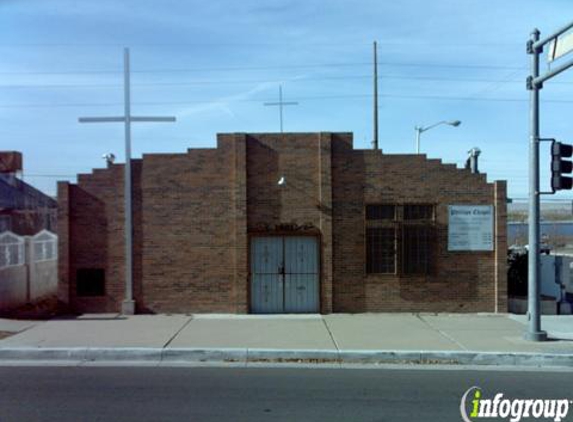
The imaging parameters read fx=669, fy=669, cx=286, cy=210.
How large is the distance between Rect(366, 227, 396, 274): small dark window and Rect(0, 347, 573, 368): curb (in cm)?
546

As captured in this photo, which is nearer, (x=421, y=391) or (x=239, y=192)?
(x=421, y=391)

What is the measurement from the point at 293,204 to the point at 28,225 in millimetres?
9585

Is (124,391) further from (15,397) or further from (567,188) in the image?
(567,188)

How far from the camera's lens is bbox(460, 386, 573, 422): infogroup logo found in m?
7.93

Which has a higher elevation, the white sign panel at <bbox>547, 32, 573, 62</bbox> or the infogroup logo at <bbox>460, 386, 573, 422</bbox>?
the white sign panel at <bbox>547, 32, 573, 62</bbox>

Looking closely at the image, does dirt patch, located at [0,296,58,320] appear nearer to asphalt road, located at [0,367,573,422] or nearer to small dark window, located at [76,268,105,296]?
small dark window, located at [76,268,105,296]

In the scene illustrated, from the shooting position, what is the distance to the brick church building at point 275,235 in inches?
679

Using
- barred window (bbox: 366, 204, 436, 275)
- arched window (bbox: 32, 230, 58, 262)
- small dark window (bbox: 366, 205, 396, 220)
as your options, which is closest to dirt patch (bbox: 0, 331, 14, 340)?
arched window (bbox: 32, 230, 58, 262)

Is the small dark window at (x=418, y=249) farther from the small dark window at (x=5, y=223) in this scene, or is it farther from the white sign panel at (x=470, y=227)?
the small dark window at (x=5, y=223)

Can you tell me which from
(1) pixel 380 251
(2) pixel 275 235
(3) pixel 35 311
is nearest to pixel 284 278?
(2) pixel 275 235

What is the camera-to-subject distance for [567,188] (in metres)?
13.3

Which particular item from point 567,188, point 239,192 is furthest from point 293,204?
point 567,188

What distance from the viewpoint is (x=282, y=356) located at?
1202 cm

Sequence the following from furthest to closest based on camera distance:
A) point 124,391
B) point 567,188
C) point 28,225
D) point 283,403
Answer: point 28,225
point 567,188
point 124,391
point 283,403
